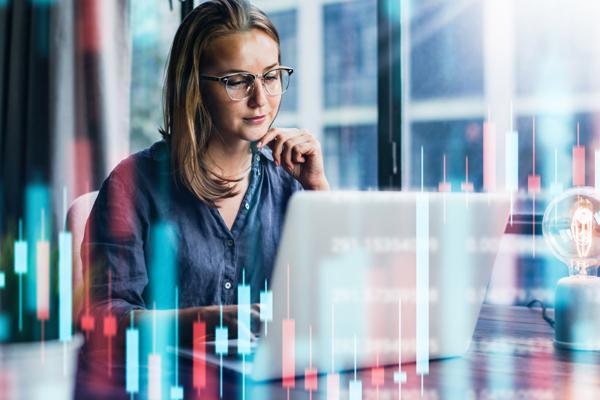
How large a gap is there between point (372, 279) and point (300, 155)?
0.75 meters

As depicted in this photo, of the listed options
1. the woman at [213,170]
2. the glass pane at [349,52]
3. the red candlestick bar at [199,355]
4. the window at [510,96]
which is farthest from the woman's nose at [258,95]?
the glass pane at [349,52]

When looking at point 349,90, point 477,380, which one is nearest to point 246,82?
point 477,380

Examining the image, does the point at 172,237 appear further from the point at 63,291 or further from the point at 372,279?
the point at 63,291

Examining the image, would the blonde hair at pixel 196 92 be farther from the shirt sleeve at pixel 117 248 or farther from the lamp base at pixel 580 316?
the lamp base at pixel 580 316

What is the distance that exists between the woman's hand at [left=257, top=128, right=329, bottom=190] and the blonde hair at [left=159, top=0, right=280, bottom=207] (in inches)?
5.1

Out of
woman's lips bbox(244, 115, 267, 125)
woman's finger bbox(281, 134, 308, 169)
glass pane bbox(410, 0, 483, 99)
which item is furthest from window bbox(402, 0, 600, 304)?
woman's lips bbox(244, 115, 267, 125)

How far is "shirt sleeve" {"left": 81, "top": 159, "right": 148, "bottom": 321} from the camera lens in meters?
1.29

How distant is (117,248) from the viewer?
1.36 metres

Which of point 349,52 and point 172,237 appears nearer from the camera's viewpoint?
point 172,237

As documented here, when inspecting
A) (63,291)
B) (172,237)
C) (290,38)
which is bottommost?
(63,291)

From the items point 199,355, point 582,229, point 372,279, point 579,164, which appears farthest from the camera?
point 579,164

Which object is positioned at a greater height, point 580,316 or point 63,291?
point 580,316

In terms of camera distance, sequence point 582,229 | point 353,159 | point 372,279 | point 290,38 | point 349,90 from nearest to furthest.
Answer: point 372,279
point 582,229
point 353,159
point 349,90
point 290,38

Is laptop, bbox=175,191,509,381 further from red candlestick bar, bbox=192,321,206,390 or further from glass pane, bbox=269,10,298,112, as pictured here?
glass pane, bbox=269,10,298,112
